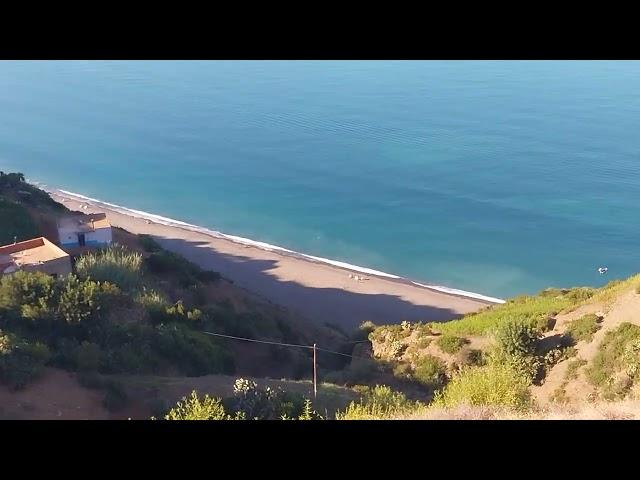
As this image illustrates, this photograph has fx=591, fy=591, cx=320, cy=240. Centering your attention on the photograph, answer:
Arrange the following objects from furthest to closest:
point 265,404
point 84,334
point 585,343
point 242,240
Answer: point 242,240 → point 585,343 → point 84,334 → point 265,404

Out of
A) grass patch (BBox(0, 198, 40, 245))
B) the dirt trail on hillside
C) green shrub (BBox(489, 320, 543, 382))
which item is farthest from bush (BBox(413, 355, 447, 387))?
grass patch (BBox(0, 198, 40, 245))

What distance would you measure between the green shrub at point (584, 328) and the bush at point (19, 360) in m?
10.6

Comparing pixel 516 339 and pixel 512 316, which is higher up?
pixel 512 316

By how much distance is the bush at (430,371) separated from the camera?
1358 centimetres

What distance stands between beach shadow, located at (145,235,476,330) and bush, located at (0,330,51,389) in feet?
48.3

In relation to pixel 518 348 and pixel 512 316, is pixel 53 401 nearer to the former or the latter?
pixel 518 348

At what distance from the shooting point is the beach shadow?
2650cm

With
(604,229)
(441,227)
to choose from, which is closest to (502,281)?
(441,227)

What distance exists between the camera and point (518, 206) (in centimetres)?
4356

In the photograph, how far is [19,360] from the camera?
942 cm

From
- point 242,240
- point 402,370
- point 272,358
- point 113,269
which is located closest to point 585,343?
point 402,370

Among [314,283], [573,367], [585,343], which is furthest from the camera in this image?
[314,283]

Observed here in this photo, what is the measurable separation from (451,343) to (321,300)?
14183 millimetres
